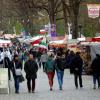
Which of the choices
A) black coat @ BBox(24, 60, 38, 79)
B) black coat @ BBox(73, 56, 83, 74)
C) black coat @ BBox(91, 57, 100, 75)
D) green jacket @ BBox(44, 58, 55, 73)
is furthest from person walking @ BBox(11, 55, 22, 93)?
black coat @ BBox(91, 57, 100, 75)

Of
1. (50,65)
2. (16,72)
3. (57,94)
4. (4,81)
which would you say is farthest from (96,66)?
(4,81)

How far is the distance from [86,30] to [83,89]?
114 feet

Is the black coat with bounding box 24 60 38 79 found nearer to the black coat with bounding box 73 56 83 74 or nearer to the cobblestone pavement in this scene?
the cobblestone pavement

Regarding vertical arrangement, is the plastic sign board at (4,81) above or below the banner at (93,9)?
below

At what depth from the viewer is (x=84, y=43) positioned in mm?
40469

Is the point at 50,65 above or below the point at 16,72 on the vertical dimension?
above

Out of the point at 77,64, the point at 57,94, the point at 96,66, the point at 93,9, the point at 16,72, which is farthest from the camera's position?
the point at 93,9

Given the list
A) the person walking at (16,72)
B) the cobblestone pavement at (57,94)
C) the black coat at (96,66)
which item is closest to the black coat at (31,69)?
the person walking at (16,72)

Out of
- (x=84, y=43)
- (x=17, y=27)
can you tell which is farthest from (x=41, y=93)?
(x=17, y=27)

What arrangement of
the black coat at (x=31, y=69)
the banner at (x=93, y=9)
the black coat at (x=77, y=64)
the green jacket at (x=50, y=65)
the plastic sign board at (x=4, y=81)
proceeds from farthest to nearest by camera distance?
the banner at (x=93, y=9), the black coat at (x=77, y=64), the green jacket at (x=50, y=65), the plastic sign board at (x=4, y=81), the black coat at (x=31, y=69)

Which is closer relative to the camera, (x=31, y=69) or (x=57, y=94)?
(x=57, y=94)

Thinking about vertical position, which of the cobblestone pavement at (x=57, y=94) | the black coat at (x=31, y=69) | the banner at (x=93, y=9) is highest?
the banner at (x=93, y=9)

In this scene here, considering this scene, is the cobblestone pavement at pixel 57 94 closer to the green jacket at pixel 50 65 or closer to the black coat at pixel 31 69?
the black coat at pixel 31 69

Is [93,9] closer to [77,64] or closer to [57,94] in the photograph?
[77,64]
